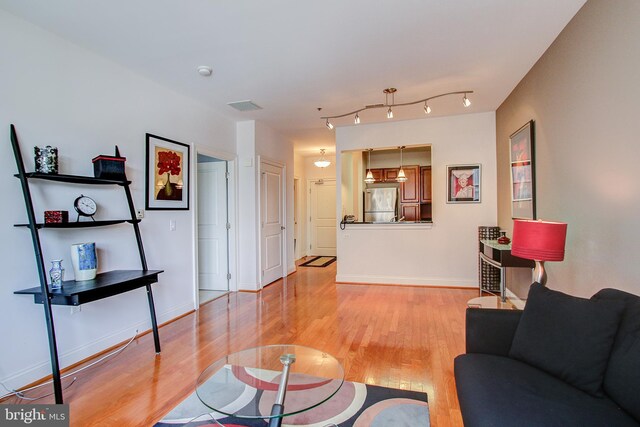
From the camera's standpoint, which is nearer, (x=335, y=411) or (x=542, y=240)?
(x=335, y=411)

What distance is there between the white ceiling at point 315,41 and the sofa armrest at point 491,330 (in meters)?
2.10

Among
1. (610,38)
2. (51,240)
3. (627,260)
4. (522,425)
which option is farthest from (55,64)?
(627,260)

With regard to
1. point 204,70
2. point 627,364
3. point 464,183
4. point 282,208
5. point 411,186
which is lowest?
point 627,364

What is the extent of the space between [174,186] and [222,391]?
2.72 metres

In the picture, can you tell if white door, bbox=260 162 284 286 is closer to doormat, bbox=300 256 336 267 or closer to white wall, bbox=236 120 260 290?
white wall, bbox=236 120 260 290

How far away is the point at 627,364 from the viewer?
52.2 inches

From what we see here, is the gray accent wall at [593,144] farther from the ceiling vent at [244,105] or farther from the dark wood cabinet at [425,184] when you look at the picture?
the dark wood cabinet at [425,184]

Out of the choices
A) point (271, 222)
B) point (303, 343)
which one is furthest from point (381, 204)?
point (303, 343)

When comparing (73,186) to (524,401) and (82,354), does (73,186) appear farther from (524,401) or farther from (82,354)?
(524,401)

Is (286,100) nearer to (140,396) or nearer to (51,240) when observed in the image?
(51,240)

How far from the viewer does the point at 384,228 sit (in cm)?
527

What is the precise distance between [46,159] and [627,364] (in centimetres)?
359

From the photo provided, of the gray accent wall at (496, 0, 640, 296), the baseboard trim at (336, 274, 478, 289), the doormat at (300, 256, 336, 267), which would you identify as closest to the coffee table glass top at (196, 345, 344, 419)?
the gray accent wall at (496, 0, 640, 296)

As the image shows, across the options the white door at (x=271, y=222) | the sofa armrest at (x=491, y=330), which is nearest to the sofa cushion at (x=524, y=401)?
the sofa armrest at (x=491, y=330)
